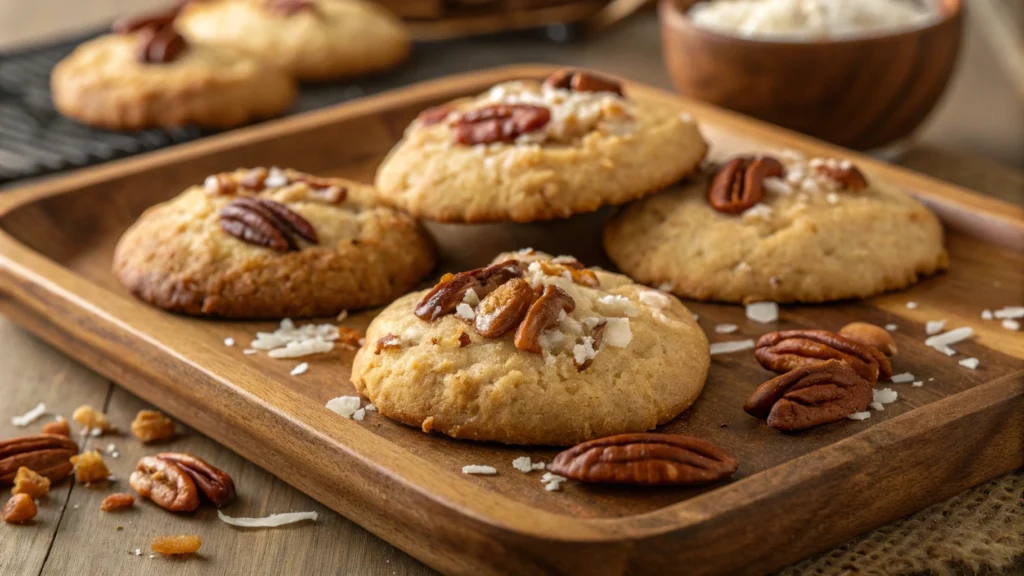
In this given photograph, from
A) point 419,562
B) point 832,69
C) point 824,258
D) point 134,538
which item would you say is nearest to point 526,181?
point 824,258

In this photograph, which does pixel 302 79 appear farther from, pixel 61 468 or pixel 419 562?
pixel 419 562

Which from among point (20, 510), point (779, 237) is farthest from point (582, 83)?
point (20, 510)

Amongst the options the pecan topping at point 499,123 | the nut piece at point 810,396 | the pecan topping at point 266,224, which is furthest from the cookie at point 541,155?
the nut piece at point 810,396

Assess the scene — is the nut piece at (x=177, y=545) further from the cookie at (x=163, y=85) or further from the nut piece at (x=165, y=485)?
the cookie at (x=163, y=85)

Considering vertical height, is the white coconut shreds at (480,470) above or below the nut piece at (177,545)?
above

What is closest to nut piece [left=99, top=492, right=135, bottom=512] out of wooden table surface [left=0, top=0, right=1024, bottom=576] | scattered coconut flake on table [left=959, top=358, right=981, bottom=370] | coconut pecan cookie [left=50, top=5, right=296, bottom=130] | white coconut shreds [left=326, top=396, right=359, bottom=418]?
wooden table surface [left=0, top=0, right=1024, bottom=576]

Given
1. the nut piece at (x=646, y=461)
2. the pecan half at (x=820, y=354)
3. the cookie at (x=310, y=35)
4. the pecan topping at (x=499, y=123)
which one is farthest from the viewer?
the cookie at (x=310, y=35)
